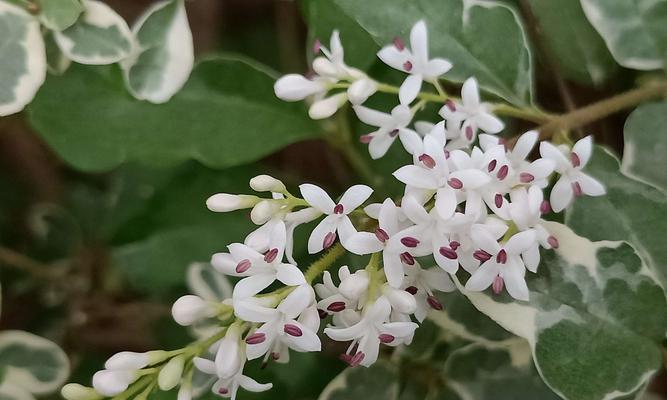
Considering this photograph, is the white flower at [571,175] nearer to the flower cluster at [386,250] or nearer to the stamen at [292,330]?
the flower cluster at [386,250]

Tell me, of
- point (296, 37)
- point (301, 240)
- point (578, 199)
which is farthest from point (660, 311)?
point (296, 37)

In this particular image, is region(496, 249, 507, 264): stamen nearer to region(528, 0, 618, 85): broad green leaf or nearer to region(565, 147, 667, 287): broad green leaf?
region(565, 147, 667, 287): broad green leaf

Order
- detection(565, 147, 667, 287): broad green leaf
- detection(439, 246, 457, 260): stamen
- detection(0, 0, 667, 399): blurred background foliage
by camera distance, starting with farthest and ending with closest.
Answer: detection(0, 0, 667, 399): blurred background foliage → detection(565, 147, 667, 287): broad green leaf → detection(439, 246, 457, 260): stamen

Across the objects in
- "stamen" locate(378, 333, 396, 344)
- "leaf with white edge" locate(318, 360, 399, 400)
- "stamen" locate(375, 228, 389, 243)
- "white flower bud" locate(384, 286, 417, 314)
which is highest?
"stamen" locate(375, 228, 389, 243)

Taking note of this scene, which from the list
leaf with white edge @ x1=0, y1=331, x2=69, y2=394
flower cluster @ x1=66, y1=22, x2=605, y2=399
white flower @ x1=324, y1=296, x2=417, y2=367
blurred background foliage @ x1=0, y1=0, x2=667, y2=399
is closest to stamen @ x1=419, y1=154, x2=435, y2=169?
flower cluster @ x1=66, y1=22, x2=605, y2=399

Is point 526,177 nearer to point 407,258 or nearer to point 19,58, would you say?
point 407,258

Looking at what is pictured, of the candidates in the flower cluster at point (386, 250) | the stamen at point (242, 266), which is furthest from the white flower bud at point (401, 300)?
the stamen at point (242, 266)

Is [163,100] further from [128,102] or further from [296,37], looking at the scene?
[296,37]

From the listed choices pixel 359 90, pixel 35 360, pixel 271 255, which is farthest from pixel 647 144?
pixel 35 360
